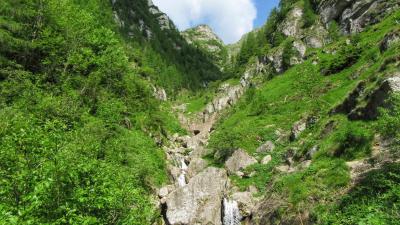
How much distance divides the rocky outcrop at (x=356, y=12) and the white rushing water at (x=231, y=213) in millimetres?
66501

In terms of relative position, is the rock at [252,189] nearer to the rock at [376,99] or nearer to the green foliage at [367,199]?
the rock at [376,99]

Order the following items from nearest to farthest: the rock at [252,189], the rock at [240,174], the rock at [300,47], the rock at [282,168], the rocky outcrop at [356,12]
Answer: the rock at [282,168]
the rock at [252,189]
the rock at [240,174]
the rocky outcrop at [356,12]
the rock at [300,47]

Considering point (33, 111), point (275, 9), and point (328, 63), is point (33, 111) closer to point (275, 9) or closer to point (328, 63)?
point (328, 63)

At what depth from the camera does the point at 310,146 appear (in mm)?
35688

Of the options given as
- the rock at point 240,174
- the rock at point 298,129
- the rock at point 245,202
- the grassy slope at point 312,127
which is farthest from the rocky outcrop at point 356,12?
the rock at point 245,202

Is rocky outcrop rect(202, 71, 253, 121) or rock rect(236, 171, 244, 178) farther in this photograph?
rocky outcrop rect(202, 71, 253, 121)

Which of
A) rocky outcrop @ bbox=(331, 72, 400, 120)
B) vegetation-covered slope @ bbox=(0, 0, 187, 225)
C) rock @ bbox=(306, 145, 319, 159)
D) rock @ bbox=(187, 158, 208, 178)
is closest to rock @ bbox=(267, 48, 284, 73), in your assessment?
vegetation-covered slope @ bbox=(0, 0, 187, 225)

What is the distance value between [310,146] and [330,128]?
3.08 m

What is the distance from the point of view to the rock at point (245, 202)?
36.5 meters

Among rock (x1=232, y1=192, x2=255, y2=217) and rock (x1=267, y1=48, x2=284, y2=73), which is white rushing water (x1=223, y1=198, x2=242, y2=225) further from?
rock (x1=267, y1=48, x2=284, y2=73)

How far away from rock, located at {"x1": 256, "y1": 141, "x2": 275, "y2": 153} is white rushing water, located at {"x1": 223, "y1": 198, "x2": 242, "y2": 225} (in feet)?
45.8

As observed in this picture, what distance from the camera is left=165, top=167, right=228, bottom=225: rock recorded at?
3844 cm

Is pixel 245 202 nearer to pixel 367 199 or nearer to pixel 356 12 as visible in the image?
pixel 367 199

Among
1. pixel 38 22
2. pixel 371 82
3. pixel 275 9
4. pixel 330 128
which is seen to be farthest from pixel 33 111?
pixel 275 9
